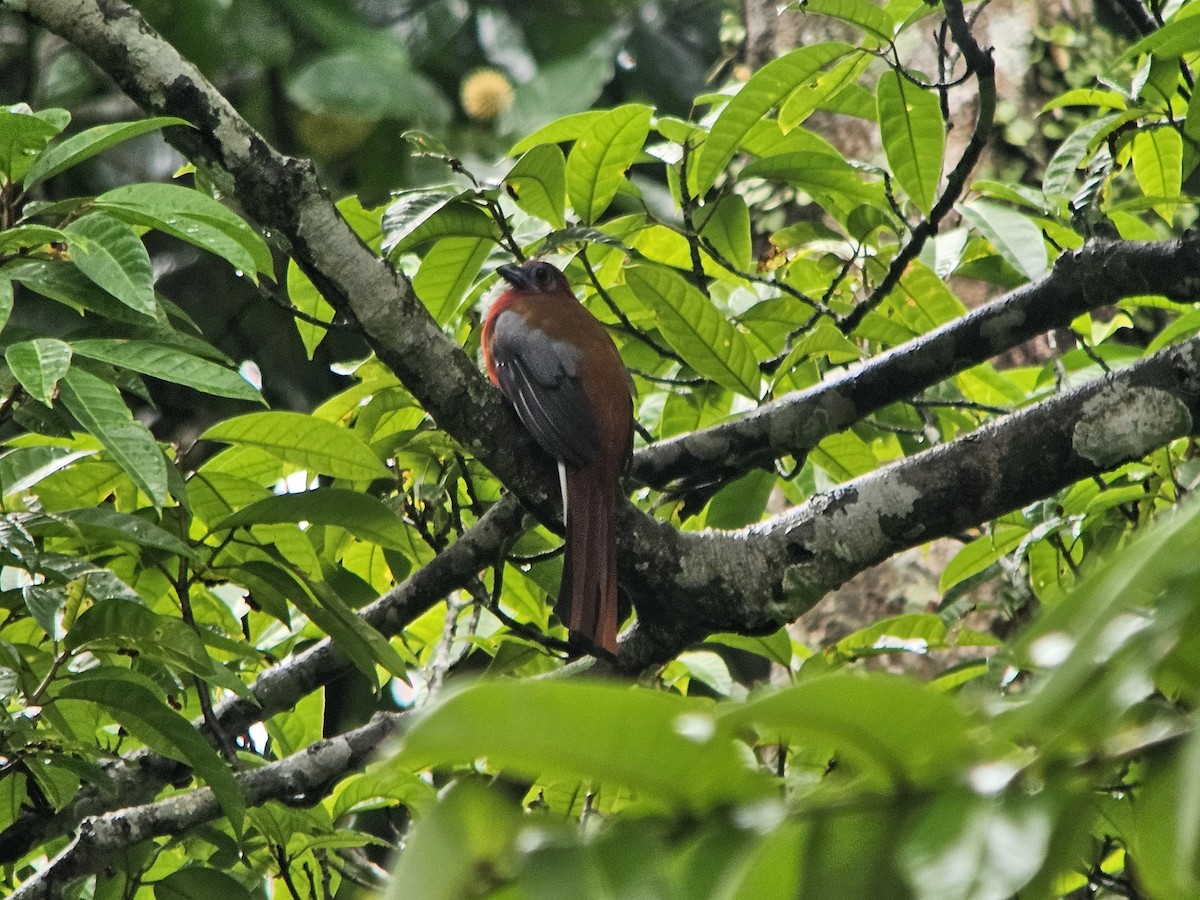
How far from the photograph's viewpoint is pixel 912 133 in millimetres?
2895

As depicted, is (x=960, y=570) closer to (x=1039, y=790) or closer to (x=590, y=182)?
(x=590, y=182)

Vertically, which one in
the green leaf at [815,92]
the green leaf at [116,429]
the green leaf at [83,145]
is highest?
the green leaf at [83,145]

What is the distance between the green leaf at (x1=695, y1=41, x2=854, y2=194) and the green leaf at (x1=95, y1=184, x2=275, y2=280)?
3.59 ft

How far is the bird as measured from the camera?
259cm

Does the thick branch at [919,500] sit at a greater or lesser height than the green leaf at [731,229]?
lesser

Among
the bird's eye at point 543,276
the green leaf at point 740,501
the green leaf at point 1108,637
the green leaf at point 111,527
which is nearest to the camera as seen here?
the green leaf at point 1108,637

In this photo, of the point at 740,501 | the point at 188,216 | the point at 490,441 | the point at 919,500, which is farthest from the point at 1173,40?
the point at 188,216

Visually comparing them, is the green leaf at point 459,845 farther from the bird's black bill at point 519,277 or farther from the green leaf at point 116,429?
the bird's black bill at point 519,277

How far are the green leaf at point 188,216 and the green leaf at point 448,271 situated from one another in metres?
0.72

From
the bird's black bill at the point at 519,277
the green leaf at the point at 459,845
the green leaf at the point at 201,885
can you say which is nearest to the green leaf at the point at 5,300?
the green leaf at the point at 201,885

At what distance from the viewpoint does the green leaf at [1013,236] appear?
9.48 ft

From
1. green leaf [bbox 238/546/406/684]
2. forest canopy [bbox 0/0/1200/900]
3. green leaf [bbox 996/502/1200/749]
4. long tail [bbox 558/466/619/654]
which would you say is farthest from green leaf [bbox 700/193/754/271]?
green leaf [bbox 996/502/1200/749]

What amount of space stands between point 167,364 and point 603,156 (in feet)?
3.66

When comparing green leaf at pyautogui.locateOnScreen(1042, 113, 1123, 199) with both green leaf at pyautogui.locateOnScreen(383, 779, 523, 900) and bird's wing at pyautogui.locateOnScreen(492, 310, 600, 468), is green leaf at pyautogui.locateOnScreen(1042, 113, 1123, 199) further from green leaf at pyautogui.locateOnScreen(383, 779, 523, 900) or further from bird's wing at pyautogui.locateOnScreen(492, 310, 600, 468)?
green leaf at pyautogui.locateOnScreen(383, 779, 523, 900)
